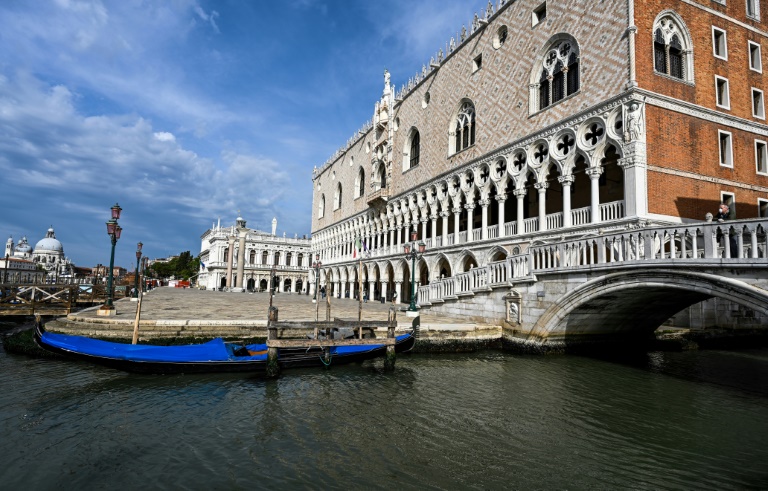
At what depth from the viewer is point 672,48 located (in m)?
15.3

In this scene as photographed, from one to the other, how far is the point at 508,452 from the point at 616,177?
1537 cm

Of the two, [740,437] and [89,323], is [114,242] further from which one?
[740,437]

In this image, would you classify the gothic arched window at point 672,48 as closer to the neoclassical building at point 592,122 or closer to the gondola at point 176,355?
the neoclassical building at point 592,122

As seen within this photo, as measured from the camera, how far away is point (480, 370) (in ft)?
34.4

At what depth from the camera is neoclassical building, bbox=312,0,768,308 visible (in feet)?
46.5

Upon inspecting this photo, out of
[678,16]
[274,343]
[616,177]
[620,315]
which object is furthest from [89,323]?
[678,16]

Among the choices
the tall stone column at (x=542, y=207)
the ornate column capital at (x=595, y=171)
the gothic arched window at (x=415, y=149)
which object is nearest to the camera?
the ornate column capital at (x=595, y=171)

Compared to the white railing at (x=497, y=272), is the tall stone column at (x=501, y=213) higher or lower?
higher

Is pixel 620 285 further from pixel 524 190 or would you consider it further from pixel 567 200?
pixel 524 190

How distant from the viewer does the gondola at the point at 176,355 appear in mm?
8805

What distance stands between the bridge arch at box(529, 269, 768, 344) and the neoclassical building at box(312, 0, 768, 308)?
282 centimetres

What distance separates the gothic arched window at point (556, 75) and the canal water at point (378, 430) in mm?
11537

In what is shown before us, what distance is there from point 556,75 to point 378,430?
647 inches

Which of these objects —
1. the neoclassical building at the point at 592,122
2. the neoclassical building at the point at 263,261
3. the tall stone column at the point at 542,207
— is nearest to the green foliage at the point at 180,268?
the neoclassical building at the point at 263,261
